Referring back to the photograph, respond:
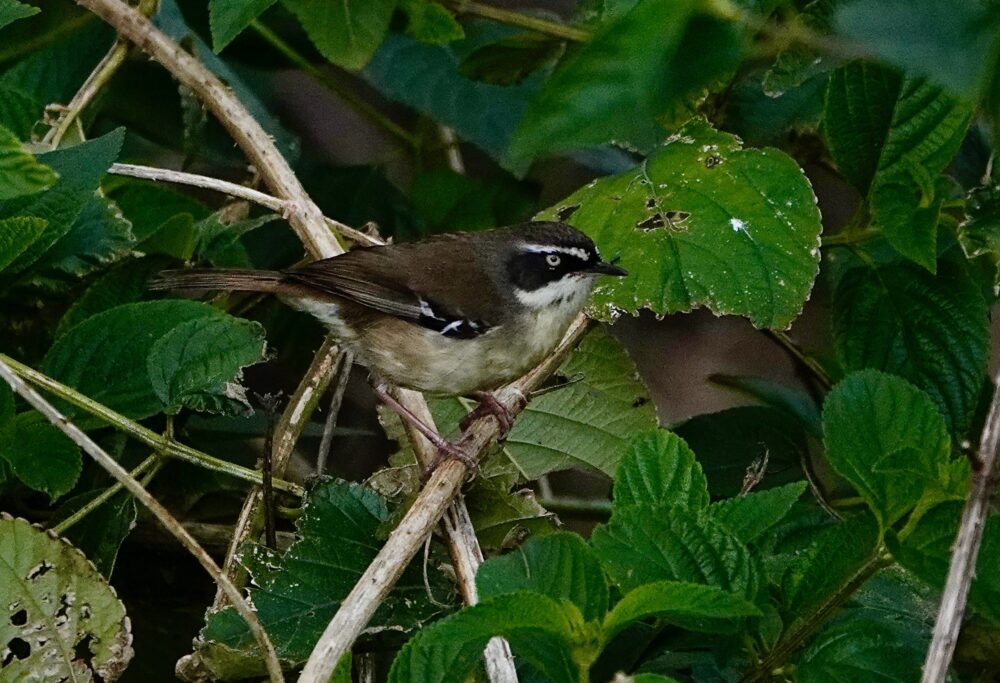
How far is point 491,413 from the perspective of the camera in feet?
10.8

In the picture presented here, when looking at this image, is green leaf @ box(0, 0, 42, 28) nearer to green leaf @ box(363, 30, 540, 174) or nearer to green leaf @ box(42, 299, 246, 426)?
green leaf @ box(42, 299, 246, 426)

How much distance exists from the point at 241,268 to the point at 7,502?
3.06 ft

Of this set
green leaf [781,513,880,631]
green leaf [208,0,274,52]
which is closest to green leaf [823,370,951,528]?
green leaf [781,513,880,631]

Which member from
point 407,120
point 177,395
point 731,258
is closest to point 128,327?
point 177,395

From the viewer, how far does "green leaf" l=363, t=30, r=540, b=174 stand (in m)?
4.29

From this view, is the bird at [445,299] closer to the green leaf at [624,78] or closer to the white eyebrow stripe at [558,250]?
the white eyebrow stripe at [558,250]

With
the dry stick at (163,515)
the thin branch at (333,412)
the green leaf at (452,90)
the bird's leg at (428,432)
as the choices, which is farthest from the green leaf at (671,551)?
the green leaf at (452,90)

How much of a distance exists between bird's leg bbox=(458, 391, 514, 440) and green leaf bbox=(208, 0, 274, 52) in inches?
46.6

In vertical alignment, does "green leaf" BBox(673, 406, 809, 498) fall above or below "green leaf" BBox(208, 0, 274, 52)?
below

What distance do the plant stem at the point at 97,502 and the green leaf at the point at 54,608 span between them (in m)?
0.27

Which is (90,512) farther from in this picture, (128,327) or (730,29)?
(730,29)

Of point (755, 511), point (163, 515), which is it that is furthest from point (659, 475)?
point (163, 515)

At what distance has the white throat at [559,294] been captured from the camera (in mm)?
3596

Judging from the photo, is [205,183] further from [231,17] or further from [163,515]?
[163,515]
